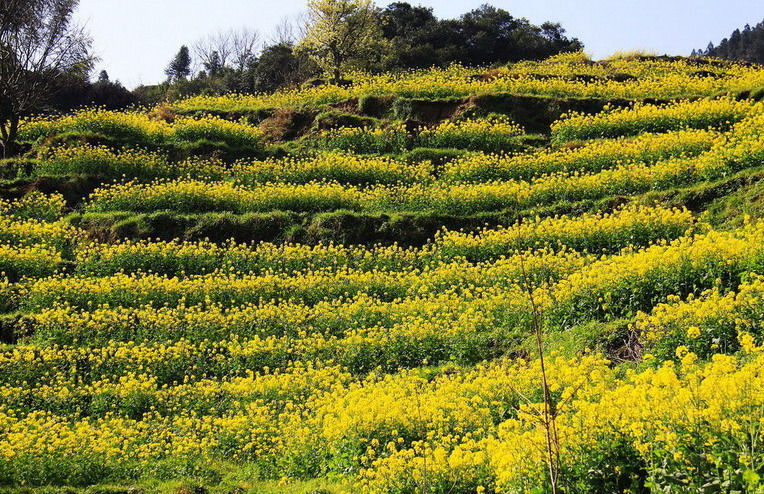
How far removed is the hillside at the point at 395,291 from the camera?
6.73 meters

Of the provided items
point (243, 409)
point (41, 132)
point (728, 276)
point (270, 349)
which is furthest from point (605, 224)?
point (41, 132)

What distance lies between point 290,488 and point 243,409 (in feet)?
11.9

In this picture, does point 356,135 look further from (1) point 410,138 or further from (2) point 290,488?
(2) point 290,488

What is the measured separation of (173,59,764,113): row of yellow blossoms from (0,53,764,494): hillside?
0.18m

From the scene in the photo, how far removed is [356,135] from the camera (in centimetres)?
2473

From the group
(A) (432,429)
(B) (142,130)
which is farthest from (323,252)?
(B) (142,130)

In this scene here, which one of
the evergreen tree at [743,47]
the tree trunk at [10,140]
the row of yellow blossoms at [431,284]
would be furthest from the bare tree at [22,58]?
the evergreen tree at [743,47]

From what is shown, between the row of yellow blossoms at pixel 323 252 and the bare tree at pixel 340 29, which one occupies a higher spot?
the bare tree at pixel 340 29

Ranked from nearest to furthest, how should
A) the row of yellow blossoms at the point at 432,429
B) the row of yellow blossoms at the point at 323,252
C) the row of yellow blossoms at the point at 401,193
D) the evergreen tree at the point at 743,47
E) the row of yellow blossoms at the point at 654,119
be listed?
the row of yellow blossoms at the point at 432,429
the row of yellow blossoms at the point at 323,252
the row of yellow blossoms at the point at 401,193
the row of yellow blossoms at the point at 654,119
the evergreen tree at the point at 743,47

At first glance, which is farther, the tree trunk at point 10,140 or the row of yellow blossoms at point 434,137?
A: the tree trunk at point 10,140

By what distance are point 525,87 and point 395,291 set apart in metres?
14.6

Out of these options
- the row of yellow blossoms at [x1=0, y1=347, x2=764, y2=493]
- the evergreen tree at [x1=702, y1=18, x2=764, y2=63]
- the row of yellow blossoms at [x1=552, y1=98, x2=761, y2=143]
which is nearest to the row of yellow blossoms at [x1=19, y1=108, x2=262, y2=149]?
the row of yellow blossoms at [x1=552, y1=98, x2=761, y2=143]

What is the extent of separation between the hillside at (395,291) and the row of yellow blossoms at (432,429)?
36 mm

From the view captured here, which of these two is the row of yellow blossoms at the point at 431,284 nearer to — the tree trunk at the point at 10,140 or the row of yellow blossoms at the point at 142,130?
the row of yellow blossoms at the point at 142,130
